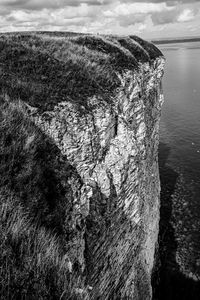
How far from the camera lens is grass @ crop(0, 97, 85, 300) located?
5418mm

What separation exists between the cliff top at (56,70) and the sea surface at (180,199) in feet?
79.2

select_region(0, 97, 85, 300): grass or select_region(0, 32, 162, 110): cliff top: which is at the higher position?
select_region(0, 32, 162, 110): cliff top

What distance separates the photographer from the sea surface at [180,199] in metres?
30.3

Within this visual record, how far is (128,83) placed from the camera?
20266 mm

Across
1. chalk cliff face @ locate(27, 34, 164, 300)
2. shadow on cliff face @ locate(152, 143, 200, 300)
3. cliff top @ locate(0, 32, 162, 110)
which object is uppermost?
cliff top @ locate(0, 32, 162, 110)

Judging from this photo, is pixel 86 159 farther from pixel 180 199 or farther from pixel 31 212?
pixel 180 199

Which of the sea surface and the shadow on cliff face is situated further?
the sea surface

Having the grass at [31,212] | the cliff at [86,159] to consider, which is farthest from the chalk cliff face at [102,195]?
the grass at [31,212]

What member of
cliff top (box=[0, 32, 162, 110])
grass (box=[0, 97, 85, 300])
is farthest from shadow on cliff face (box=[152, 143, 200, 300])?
grass (box=[0, 97, 85, 300])

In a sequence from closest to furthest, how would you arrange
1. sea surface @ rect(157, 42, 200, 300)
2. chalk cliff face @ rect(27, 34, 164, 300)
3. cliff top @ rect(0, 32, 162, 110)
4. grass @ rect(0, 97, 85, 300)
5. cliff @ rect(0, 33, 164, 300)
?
1. grass @ rect(0, 97, 85, 300)
2. cliff @ rect(0, 33, 164, 300)
3. chalk cliff face @ rect(27, 34, 164, 300)
4. cliff top @ rect(0, 32, 162, 110)
5. sea surface @ rect(157, 42, 200, 300)

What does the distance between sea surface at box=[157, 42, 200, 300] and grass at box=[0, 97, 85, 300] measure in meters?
24.4

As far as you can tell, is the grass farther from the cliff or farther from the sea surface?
the sea surface

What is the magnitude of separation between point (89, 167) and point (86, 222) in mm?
2633

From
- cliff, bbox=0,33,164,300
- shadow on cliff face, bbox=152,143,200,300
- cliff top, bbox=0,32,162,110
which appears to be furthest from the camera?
shadow on cliff face, bbox=152,143,200,300
